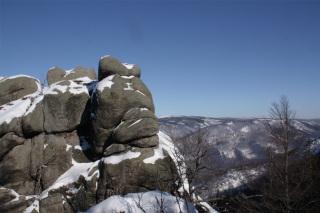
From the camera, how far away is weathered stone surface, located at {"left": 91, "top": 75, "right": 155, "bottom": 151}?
13898 millimetres

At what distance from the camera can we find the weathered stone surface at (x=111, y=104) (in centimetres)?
1390

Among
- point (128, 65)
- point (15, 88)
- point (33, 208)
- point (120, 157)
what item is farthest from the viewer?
point (15, 88)

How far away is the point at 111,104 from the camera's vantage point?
13859 mm

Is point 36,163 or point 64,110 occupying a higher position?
point 64,110

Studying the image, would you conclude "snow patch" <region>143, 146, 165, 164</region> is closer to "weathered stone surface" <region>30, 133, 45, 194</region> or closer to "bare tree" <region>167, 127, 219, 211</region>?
"bare tree" <region>167, 127, 219, 211</region>

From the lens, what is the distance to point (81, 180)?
1352 cm

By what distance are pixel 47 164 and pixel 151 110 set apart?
7.74 metres

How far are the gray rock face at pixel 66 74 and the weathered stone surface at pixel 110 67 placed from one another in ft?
14.0

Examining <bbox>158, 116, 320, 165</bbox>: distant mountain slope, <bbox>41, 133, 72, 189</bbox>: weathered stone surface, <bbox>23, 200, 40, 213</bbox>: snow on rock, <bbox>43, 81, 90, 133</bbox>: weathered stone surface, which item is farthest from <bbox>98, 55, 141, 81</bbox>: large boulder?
<bbox>158, 116, 320, 165</bbox>: distant mountain slope

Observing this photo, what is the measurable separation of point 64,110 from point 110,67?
437cm

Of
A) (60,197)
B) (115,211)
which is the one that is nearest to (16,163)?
(60,197)

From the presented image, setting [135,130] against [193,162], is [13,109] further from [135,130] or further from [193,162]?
[193,162]

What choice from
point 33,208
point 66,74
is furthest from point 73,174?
point 66,74

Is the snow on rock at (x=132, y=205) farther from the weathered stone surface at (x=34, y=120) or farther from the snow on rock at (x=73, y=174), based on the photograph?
the weathered stone surface at (x=34, y=120)
